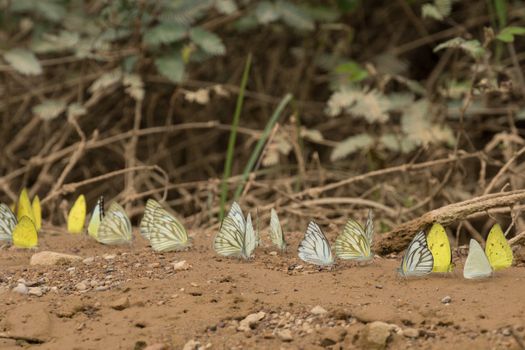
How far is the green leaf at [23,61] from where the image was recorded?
641 cm

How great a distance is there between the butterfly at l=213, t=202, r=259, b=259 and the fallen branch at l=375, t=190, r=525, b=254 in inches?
24.6

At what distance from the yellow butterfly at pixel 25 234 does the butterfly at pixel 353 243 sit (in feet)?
4.76

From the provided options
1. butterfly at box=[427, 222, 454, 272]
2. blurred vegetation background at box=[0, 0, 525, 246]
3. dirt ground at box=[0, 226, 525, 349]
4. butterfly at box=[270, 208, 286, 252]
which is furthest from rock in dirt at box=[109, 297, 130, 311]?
blurred vegetation background at box=[0, 0, 525, 246]

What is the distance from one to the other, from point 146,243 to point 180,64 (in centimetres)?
250

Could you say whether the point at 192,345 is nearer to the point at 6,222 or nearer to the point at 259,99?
the point at 6,222

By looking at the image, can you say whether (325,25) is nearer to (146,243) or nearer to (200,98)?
(200,98)

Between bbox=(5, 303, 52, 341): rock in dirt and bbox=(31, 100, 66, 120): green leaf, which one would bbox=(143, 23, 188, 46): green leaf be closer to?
bbox=(31, 100, 66, 120): green leaf

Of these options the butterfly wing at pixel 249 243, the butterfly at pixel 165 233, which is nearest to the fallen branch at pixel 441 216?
the butterfly wing at pixel 249 243

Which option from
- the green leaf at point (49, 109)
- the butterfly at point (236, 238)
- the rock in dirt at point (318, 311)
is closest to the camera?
the rock in dirt at point (318, 311)

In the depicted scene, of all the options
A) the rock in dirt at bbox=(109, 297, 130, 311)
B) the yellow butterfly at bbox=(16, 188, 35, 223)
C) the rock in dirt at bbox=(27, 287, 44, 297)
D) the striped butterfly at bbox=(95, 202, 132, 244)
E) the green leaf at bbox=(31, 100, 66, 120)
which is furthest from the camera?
the green leaf at bbox=(31, 100, 66, 120)

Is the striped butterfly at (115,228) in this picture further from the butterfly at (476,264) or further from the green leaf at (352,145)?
the green leaf at (352,145)

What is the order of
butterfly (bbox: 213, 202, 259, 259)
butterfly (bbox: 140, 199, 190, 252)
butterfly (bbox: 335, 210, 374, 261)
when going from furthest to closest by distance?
butterfly (bbox: 140, 199, 190, 252) < butterfly (bbox: 213, 202, 259, 259) < butterfly (bbox: 335, 210, 374, 261)

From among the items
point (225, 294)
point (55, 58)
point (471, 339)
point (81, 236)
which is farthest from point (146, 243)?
point (55, 58)

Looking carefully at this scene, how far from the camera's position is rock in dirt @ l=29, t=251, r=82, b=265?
3.66 meters
